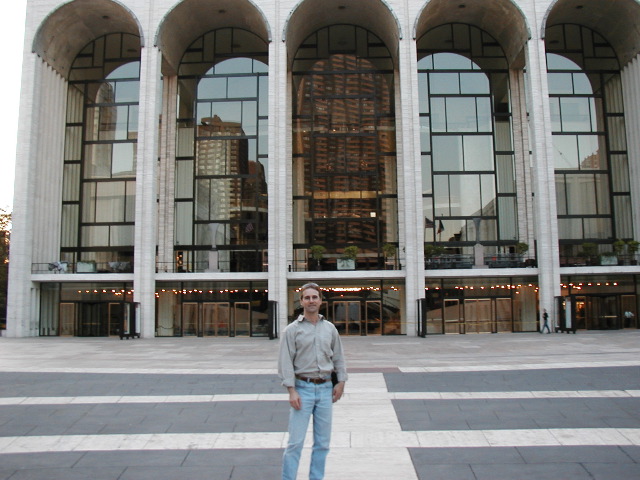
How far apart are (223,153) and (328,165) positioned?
6495 mm

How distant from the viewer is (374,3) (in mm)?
32531

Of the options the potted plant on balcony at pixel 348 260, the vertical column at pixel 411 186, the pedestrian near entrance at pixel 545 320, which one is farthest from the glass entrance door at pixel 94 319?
the pedestrian near entrance at pixel 545 320

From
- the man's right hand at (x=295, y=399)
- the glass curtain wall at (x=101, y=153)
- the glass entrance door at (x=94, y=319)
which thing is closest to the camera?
the man's right hand at (x=295, y=399)

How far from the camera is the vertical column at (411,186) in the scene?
3028 centimetres

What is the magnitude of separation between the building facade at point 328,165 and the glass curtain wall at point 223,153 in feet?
0.41

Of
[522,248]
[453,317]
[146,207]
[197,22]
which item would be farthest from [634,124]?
[146,207]

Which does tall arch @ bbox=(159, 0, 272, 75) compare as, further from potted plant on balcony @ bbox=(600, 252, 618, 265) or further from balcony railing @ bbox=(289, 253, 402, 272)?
potted plant on balcony @ bbox=(600, 252, 618, 265)

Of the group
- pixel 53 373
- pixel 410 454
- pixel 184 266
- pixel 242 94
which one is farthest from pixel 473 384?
pixel 242 94

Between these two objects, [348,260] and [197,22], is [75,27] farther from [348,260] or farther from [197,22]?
[348,260]

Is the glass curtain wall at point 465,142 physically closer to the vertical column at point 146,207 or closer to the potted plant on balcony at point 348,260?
the potted plant on balcony at point 348,260

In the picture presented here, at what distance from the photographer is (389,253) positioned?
32219 millimetres

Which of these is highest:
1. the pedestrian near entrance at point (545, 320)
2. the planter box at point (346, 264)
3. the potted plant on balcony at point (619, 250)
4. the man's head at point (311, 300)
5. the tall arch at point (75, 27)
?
the tall arch at point (75, 27)

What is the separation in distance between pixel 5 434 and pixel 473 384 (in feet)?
28.4

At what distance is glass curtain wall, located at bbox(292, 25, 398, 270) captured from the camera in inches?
1335
